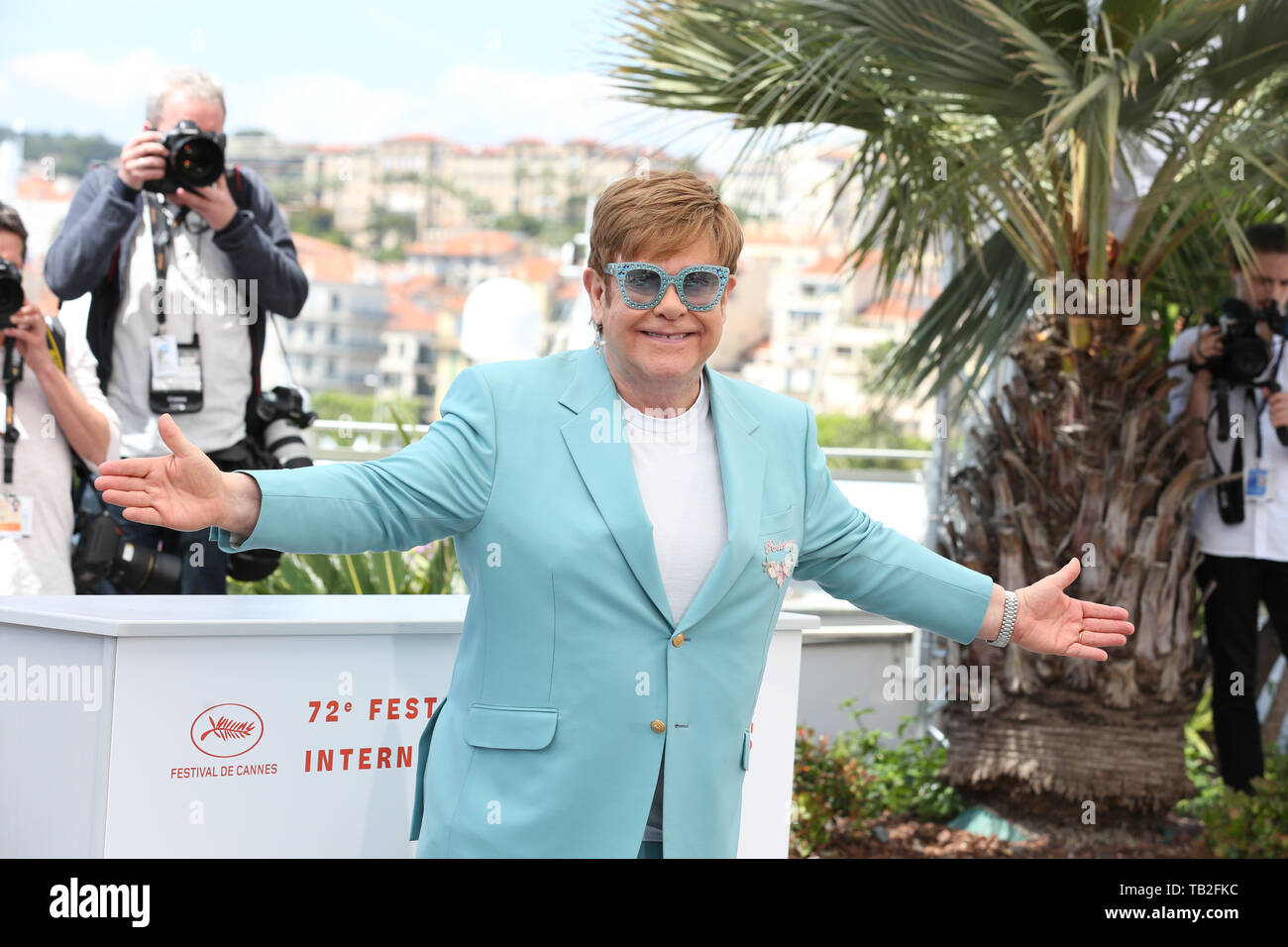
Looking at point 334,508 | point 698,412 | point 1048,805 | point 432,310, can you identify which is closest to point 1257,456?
point 1048,805

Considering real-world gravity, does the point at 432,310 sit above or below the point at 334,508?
above

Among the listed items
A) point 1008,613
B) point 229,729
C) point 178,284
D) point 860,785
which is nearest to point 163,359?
point 178,284

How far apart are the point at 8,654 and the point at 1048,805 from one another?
3.61 meters

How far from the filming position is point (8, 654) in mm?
2420

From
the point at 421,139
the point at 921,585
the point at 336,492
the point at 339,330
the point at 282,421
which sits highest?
the point at 421,139

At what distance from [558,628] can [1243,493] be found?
11.4 feet

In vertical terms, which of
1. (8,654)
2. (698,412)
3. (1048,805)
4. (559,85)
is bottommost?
(1048,805)

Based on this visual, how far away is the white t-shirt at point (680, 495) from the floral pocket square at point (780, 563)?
0.08m

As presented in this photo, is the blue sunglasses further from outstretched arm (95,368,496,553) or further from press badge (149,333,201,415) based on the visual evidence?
press badge (149,333,201,415)

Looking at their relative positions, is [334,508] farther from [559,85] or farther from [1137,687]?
[559,85]

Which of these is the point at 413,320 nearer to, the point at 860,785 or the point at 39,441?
the point at 860,785

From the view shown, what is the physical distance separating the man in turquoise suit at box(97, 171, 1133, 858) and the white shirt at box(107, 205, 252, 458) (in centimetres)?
179

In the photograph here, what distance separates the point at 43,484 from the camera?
3.45m

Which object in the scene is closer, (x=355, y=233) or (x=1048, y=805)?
(x=1048, y=805)
